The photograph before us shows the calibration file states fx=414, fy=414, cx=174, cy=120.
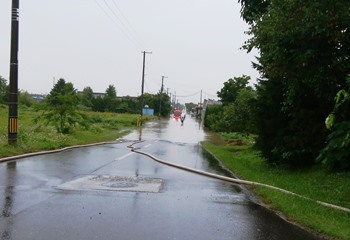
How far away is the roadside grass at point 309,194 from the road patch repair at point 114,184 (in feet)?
8.76

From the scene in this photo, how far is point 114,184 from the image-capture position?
407 inches

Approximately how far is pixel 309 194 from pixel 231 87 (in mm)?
51802

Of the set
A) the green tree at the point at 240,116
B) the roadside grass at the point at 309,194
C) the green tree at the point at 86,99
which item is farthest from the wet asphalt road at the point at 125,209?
the green tree at the point at 86,99

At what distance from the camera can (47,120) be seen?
92.8 feet

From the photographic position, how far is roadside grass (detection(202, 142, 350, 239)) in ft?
24.0

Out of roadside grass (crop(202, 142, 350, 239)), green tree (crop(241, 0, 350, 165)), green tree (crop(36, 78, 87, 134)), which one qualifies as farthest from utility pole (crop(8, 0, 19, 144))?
green tree (crop(36, 78, 87, 134))

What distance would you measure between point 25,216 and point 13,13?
1232 centimetres

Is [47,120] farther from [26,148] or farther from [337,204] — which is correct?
[337,204]

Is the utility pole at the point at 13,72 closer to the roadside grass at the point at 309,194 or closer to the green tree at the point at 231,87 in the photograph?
the roadside grass at the point at 309,194

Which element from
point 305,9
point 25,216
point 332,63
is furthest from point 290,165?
point 25,216

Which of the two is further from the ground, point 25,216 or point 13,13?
point 13,13

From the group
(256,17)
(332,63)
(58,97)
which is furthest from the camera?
(58,97)

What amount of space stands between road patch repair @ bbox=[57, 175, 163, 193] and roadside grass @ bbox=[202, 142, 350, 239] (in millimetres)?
2671

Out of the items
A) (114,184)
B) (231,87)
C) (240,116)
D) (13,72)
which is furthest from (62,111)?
(231,87)
